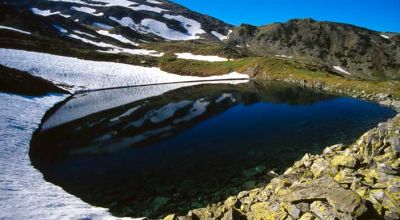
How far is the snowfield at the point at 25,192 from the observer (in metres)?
17.8

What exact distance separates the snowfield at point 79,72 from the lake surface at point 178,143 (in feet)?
51.6

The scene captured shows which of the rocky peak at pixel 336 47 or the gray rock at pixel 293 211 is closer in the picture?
the gray rock at pixel 293 211

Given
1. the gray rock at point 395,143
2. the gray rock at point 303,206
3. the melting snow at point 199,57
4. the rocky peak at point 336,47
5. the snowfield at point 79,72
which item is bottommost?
the snowfield at point 79,72

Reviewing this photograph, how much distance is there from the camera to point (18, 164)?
81.7ft

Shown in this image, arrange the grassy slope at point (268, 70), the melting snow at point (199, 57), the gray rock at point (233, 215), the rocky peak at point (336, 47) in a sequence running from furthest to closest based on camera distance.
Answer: the rocky peak at point (336, 47) < the melting snow at point (199, 57) < the grassy slope at point (268, 70) < the gray rock at point (233, 215)

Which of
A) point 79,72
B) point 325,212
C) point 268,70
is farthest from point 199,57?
point 325,212

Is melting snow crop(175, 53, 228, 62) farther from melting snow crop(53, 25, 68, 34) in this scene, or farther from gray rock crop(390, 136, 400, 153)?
gray rock crop(390, 136, 400, 153)

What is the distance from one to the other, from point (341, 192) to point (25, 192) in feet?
57.6

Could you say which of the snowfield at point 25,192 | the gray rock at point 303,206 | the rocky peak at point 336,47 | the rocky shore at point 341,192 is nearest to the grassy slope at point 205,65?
the rocky peak at point 336,47

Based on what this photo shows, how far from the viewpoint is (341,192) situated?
43.9ft

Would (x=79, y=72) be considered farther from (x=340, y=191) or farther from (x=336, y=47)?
(x=336, y=47)

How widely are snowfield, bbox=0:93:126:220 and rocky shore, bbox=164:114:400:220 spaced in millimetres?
6058

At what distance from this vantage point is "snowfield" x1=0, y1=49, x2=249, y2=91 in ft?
236

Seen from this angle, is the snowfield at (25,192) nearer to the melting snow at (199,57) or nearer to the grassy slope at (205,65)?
the grassy slope at (205,65)
